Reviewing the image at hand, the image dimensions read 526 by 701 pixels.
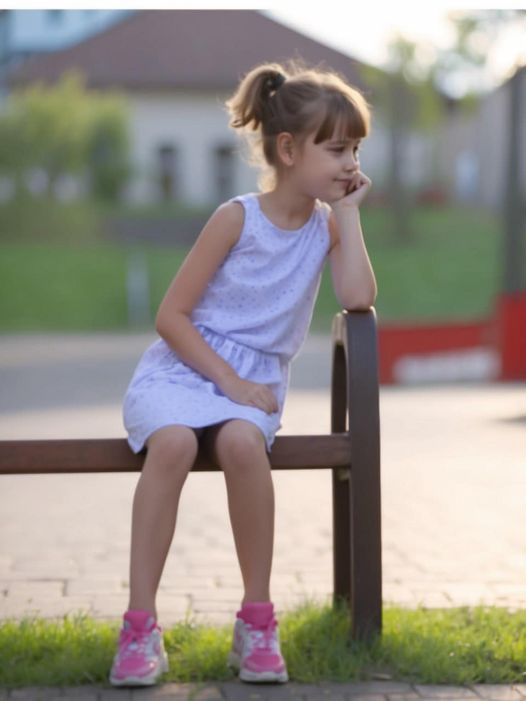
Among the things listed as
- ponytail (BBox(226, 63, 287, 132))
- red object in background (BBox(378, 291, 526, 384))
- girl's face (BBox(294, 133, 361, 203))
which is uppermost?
ponytail (BBox(226, 63, 287, 132))

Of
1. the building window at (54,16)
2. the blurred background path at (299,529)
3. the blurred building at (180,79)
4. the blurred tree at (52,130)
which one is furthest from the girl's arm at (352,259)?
the building window at (54,16)

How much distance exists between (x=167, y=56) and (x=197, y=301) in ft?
172

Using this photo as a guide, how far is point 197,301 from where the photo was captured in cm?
371

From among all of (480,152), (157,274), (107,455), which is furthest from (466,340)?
(480,152)

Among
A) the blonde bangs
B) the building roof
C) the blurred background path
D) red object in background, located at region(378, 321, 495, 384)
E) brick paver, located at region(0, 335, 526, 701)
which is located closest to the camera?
the blonde bangs

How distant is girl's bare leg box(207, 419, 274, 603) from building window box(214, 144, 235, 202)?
52.3 m

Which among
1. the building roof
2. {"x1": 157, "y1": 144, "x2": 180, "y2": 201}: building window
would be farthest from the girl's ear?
{"x1": 157, "y1": 144, "x2": 180, "y2": 201}: building window

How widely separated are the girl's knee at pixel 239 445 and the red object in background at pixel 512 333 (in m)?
14.6

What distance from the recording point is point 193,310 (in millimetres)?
3758

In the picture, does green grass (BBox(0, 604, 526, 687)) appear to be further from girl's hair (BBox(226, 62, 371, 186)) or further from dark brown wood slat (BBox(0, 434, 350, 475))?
girl's hair (BBox(226, 62, 371, 186))

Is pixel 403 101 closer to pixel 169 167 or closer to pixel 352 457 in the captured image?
pixel 169 167

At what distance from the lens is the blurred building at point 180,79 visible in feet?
178

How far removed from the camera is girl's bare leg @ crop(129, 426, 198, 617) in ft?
11.2

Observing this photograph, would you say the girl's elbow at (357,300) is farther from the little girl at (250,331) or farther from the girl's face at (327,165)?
Answer: the girl's face at (327,165)
